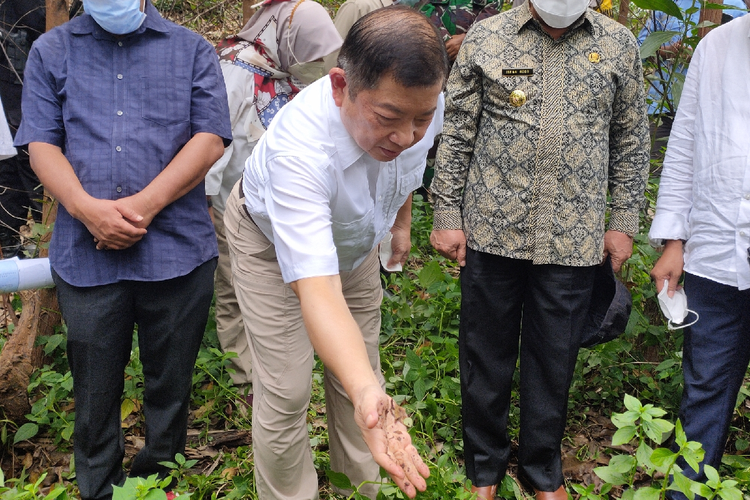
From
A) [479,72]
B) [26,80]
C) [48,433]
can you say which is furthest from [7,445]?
[479,72]

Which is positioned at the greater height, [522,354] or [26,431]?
[522,354]

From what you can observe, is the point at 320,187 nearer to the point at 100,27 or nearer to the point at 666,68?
the point at 100,27

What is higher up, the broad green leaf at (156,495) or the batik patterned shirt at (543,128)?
the batik patterned shirt at (543,128)

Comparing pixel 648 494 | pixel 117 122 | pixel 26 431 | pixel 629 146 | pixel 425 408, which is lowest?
pixel 425 408

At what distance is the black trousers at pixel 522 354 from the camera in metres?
2.61

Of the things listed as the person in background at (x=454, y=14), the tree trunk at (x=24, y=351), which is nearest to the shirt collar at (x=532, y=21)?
the person in background at (x=454, y=14)

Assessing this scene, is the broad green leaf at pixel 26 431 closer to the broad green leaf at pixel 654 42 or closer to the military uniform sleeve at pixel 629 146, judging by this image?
the military uniform sleeve at pixel 629 146

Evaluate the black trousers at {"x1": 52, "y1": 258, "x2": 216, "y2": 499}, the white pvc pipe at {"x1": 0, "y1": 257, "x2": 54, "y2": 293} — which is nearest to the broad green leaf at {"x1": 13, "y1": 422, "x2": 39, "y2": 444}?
the black trousers at {"x1": 52, "y1": 258, "x2": 216, "y2": 499}

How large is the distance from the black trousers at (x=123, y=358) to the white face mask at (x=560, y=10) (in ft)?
4.79

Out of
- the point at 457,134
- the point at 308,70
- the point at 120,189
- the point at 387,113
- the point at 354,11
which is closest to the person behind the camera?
the point at 387,113

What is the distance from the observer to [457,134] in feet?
8.64

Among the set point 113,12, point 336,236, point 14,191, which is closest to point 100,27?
point 113,12

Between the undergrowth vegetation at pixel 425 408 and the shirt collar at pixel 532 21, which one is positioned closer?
the shirt collar at pixel 532 21

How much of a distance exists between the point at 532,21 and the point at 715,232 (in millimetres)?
957
